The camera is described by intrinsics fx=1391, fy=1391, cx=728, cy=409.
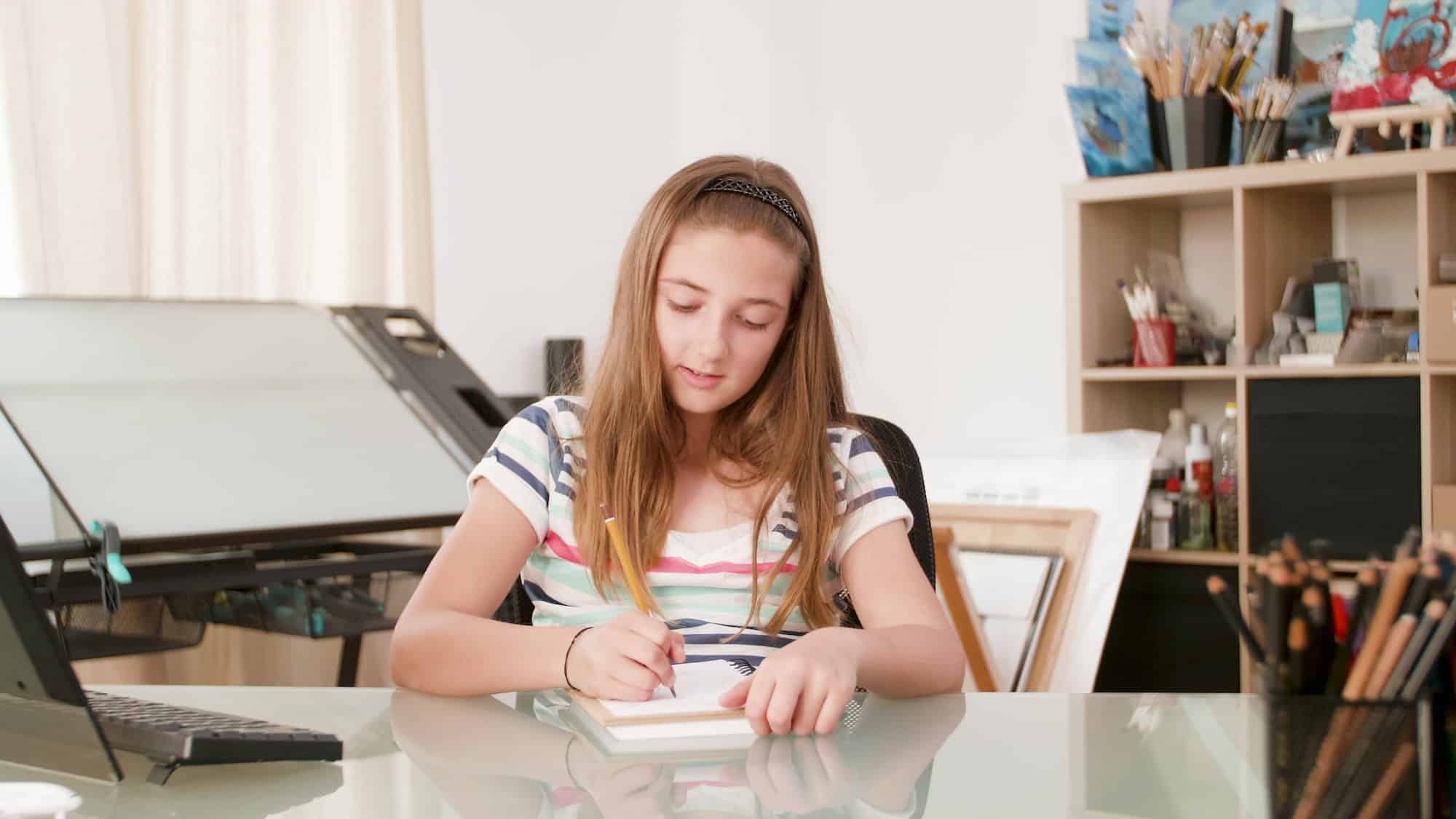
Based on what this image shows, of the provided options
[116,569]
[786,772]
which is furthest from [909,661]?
[116,569]

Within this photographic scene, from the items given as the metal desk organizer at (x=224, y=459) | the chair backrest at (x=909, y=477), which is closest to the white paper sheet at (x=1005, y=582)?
the metal desk organizer at (x=224, y=459)

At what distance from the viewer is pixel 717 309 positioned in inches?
49.8

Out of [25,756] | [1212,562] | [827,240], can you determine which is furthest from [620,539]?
[827,240]

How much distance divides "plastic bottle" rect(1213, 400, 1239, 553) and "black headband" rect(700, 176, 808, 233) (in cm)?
161

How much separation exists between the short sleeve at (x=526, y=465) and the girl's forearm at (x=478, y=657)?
194mm

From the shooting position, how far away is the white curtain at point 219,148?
97.2 inches

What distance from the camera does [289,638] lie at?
2.62m

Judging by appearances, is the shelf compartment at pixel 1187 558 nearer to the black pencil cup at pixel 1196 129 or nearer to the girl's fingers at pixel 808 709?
the black pencil cup at pixel 1196 129

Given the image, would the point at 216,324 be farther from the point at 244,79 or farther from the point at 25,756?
the point at 25,756

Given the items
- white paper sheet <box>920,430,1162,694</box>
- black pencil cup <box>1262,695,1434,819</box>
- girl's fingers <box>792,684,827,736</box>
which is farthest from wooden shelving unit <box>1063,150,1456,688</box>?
black pencil cup <box>1262,695,1434,819</box>

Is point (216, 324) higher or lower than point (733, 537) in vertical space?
higher

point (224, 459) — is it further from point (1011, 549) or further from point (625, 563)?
point (1011, 549)

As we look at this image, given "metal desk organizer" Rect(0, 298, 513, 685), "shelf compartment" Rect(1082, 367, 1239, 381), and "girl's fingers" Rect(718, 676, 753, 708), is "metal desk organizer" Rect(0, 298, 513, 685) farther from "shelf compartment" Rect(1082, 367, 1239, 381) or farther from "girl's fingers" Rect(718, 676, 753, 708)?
"shelf compartment" Rect(1082, 367, 1239, 381)

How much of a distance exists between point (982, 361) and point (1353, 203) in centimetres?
89
